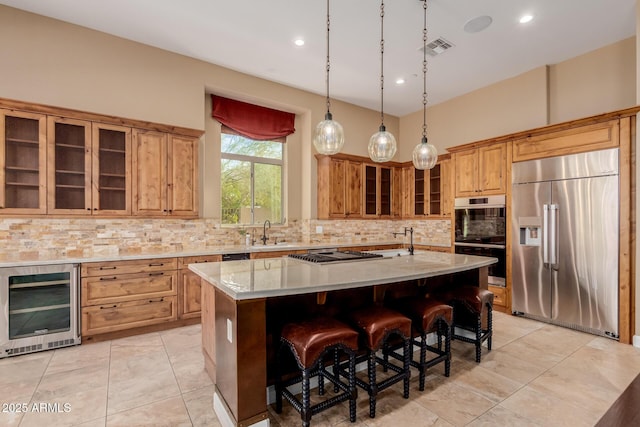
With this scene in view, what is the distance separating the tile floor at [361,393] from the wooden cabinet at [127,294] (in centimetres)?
24

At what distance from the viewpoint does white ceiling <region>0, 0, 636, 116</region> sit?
328cm

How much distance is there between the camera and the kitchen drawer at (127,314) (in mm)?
3312

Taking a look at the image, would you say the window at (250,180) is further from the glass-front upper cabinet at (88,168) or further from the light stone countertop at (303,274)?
the light stone countertop at (303,274)

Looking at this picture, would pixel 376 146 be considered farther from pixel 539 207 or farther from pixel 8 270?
pixel 8 270

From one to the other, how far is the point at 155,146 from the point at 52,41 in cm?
151

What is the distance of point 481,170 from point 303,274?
12.4 ft

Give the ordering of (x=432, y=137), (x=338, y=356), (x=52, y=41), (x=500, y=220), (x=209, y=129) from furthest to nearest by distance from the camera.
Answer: (x=432, y=137) → (x=209, y=129) → (x=500, y=220) → (x=52, y=41) → (x=338, y=356)

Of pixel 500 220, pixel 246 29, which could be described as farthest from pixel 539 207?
pixel 246 29

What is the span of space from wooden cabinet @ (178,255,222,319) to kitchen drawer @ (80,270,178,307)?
3.2 inches

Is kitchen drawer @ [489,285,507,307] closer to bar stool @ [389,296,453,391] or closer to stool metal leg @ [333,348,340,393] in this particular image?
bar stool @ [389,296,453,391]

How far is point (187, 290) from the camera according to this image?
12.6 ft

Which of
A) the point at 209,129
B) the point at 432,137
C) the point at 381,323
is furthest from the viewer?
the point at 432,137

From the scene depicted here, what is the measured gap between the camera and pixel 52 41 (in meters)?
3.52

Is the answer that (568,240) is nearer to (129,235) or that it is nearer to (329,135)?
(329,135)
